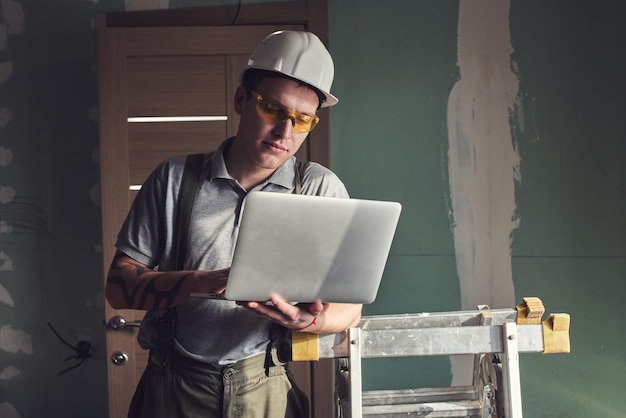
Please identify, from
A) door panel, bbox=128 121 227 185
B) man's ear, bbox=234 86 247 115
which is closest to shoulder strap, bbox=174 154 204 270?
man's ear, bbox=234 86 247 115

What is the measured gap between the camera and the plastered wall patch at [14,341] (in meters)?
2.46

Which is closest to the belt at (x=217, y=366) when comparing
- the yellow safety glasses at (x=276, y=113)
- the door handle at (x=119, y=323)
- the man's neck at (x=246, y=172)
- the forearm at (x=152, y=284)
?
the forearm at (x=152, y=284)

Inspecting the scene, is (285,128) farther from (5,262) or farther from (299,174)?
(5,262)

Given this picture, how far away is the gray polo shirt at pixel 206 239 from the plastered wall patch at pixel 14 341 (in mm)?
1341

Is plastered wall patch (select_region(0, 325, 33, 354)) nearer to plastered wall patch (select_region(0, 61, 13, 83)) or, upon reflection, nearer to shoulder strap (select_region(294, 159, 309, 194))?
plastered wall patch (select_region(0, 61, 13, 83))

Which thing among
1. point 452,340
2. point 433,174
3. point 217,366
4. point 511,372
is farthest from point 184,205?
point 433,174

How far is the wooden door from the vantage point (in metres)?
2.28

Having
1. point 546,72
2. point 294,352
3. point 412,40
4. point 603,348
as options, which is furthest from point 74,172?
point 603,348

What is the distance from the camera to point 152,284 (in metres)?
1.24

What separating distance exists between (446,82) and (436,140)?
0.21 meters

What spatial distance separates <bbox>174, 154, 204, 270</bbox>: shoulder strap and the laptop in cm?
18

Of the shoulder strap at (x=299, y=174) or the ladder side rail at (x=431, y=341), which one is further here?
the shoulder strap at (x=299, y=174)

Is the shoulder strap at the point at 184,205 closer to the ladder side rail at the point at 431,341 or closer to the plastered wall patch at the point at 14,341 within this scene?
the ladder side rail at the point at 431,341

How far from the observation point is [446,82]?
2.40 meters
